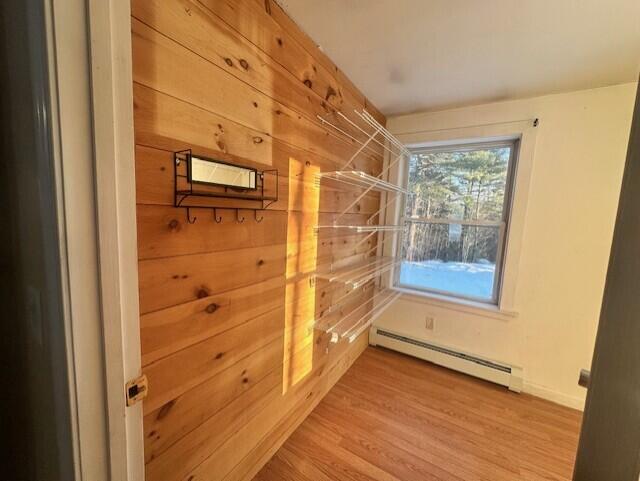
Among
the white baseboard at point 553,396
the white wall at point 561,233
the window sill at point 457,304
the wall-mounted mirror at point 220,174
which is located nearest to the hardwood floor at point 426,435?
the white baseboard at point 553,396

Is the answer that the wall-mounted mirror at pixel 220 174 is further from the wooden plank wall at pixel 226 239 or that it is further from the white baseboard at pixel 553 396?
the white baseboard at pixel 553 396

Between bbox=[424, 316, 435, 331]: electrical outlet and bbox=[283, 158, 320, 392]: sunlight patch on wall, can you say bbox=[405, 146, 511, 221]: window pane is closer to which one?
bbox=[424, 316, 435, 331]: electrical outlet

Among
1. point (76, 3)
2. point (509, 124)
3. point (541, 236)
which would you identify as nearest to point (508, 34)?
point (509, 124)

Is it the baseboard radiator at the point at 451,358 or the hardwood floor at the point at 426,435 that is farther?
the baseboard radiator at the point at 451,358

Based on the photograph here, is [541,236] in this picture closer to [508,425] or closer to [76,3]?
[508,425]

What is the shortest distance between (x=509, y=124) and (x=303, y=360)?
2.18 metres

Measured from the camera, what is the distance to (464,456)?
1.48 meters

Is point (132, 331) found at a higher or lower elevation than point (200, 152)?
lower

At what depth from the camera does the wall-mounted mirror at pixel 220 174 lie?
85cm

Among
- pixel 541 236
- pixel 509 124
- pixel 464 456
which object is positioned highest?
pixel 509 124

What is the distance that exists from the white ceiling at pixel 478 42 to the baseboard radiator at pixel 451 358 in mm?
2013

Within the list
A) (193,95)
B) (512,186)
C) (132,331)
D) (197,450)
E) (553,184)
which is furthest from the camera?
(512,186)

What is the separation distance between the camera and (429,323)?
2350 mm

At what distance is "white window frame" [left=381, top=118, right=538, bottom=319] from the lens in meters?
1.91
